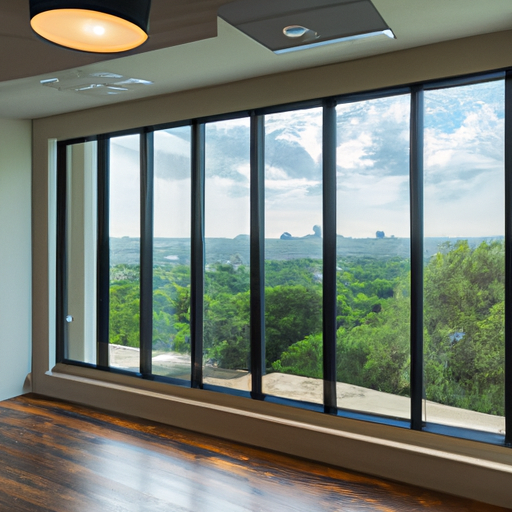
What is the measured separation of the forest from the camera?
3.11 metres

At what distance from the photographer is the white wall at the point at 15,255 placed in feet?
16.0

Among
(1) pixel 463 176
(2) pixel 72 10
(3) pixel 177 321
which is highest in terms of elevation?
(2) pixel 72 10

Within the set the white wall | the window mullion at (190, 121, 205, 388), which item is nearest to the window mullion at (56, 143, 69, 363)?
the white wall

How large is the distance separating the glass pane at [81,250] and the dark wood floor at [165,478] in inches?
37.5

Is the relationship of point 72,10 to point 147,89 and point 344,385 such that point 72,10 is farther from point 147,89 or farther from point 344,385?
point 344,385

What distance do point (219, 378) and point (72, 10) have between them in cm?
300

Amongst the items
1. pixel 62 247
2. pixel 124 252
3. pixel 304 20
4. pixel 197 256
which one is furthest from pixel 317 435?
pixel 62 247

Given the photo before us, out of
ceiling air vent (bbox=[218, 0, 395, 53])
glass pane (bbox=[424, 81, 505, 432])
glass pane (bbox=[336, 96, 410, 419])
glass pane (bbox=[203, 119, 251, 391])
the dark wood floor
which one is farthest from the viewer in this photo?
glass pane (bbox=[203, 119, 251, 391])

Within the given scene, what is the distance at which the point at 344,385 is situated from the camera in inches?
141

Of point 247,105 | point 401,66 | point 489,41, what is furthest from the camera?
point 247,105

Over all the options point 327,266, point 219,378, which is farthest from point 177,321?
point 327,266

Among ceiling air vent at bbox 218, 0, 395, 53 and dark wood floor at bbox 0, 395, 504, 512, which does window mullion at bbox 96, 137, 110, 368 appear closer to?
dark wood floor at bbox 0, 395, 504, 512

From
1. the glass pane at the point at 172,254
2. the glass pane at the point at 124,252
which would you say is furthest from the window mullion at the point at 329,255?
the glass pane at the point at 124,252

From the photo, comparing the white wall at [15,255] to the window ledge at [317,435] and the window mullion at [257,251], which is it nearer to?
the window ledge at [317,435]
